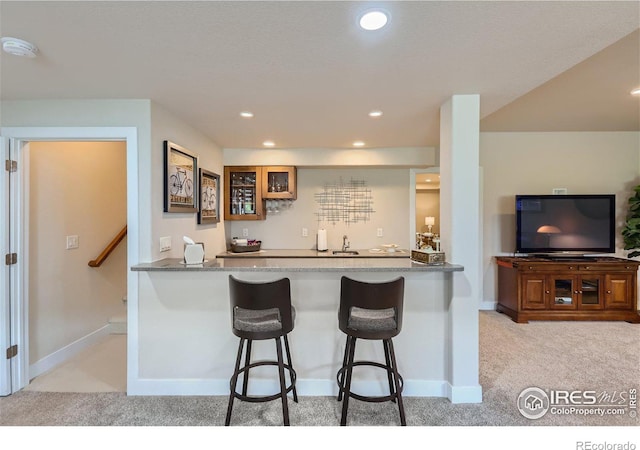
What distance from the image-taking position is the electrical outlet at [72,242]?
2922 mm

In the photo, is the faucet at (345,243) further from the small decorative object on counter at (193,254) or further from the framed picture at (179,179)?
the small decorative object on counter at (193,254)

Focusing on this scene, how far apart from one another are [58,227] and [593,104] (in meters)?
5.39

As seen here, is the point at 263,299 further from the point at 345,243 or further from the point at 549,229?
the point at 549,229

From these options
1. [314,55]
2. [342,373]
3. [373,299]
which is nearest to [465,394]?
[342,373]

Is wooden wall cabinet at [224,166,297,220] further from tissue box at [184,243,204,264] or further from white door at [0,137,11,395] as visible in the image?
white door at [0,137,11,395]

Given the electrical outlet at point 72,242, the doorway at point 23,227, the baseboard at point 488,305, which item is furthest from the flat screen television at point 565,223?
the electrical outlet at point 72,242

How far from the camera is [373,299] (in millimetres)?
1788

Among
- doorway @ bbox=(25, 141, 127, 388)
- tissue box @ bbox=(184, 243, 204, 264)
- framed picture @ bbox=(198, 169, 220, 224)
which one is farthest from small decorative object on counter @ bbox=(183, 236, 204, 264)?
doorway @ bbox=(25, 141, 127, 388)

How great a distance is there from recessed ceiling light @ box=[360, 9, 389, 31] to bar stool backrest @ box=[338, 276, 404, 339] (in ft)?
4.35

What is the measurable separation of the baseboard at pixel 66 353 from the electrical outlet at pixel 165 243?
156 centimetres

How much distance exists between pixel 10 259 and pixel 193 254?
1.45m

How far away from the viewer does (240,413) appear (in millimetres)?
2031
